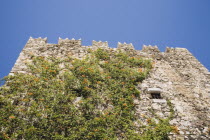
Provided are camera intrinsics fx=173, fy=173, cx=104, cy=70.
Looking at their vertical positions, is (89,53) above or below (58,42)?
below

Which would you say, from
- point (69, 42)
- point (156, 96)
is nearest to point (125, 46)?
point (69, 42)

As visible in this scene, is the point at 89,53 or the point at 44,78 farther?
the point at 89,53

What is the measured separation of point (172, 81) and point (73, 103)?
14.8 ft

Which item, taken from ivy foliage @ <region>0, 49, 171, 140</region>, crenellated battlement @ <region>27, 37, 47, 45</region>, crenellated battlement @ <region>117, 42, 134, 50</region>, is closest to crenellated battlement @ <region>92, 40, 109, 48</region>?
crenellated battlement @ <region>117, 42, 134, 50</region>

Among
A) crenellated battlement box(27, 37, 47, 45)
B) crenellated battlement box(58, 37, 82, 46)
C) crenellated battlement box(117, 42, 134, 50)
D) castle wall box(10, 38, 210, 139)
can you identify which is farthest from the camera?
crenellated battlement box(117, 42, 134, 50)

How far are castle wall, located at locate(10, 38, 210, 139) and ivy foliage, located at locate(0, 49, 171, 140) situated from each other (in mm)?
438

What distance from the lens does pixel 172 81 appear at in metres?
7.77

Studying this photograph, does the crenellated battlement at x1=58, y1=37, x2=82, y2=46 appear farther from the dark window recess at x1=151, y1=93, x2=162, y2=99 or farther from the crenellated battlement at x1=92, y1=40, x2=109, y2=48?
the dark window recess at x1=151, y1=93, x2=162, y2=99

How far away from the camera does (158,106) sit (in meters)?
6.50

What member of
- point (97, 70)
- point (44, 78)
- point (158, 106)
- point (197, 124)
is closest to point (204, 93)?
point (197, 124)

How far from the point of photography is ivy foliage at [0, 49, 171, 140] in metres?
5.20

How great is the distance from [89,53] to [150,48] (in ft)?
11.3

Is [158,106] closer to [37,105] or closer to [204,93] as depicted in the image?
[204,93]

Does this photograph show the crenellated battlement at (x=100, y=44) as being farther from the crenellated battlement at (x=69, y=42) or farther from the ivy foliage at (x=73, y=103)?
the ivy foliage at (x=73, y=103)
